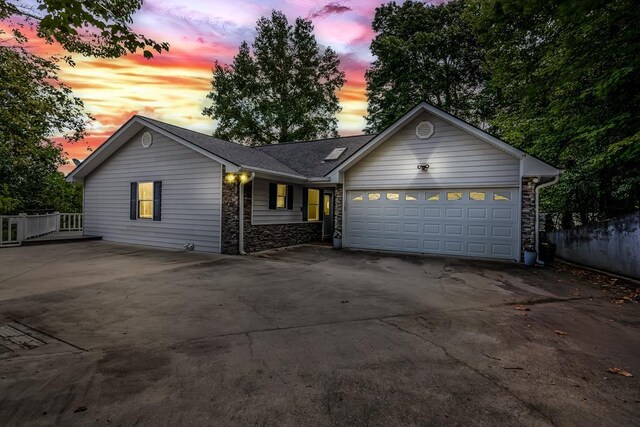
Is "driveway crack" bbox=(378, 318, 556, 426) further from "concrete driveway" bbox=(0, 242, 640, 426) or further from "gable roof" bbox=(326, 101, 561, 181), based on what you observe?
"gable roof" bbox=(326, 101, 561, 181)

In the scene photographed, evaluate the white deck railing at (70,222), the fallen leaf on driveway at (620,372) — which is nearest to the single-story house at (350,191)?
the white deck railing at (70,222)

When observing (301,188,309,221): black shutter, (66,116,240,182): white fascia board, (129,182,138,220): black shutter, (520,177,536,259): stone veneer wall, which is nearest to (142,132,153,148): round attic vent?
(66,116,240,182): white fascia board

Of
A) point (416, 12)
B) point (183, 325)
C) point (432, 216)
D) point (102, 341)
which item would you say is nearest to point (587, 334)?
point (183, 325)

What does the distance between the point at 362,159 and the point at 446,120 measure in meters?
3.25

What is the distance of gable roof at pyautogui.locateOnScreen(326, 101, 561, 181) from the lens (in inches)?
368

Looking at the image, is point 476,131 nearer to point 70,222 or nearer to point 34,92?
point 34,92

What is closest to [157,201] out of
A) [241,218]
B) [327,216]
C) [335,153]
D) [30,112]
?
[241,218]

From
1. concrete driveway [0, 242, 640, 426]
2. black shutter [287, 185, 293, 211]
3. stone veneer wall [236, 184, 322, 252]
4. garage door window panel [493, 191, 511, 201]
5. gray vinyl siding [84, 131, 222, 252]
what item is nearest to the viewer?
concrete driveway [0, 242, 640, 426]

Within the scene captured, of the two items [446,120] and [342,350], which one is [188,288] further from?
[446,120]

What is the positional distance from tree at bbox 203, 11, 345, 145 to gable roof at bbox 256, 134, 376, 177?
12.4 meters

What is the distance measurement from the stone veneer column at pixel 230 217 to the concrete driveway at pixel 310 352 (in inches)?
138

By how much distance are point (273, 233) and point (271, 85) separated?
2248 centimetres

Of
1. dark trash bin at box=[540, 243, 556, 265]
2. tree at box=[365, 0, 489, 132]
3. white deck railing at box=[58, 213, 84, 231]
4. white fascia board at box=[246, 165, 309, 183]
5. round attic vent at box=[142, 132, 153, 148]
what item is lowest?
dark trash bin at box=[540, 243, 556, 265]

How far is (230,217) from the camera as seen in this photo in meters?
10.5
